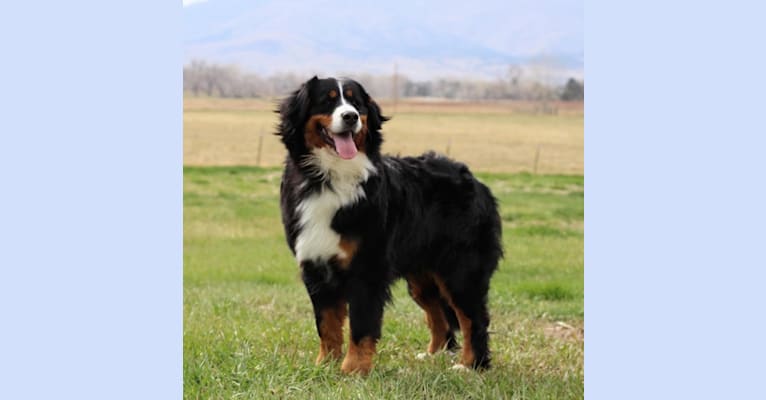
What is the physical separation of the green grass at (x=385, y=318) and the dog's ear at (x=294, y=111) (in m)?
1.48

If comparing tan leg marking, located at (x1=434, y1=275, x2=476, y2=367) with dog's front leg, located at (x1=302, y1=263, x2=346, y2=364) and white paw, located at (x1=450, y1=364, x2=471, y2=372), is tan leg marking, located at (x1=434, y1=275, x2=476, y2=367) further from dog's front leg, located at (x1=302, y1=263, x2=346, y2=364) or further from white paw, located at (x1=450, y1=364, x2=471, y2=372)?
dog's front leg, located at (x1=302, y1=263, x2=346, y2=364)

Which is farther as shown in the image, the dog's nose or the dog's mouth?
the dog's mouth

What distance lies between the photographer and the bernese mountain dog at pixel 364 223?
5484 millimetres

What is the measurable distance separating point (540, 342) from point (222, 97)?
4358 mm

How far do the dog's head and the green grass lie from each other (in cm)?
137

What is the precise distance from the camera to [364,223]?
5586 millimetres

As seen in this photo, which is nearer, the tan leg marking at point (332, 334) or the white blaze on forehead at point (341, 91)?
the white blaze on forehead at point (341, 91)

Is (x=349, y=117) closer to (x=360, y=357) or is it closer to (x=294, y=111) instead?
(x=294, y=111)

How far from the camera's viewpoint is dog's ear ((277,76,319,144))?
17.9 ft

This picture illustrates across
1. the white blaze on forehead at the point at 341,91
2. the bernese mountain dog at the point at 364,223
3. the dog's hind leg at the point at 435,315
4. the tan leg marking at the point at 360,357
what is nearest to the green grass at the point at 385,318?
the tan leg marking at the point at 360,357

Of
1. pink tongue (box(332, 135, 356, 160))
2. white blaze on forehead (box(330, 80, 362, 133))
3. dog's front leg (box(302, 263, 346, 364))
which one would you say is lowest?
dog's front leg (box(302, 263, 346, 364))

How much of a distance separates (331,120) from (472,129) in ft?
18.3

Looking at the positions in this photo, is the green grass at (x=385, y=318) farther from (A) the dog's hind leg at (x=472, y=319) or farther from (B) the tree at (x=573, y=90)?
(B) the tree at (x=573, y=90)

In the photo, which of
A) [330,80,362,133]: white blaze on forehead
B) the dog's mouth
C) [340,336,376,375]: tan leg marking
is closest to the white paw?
[340,336,376,375]: tan leg marking
